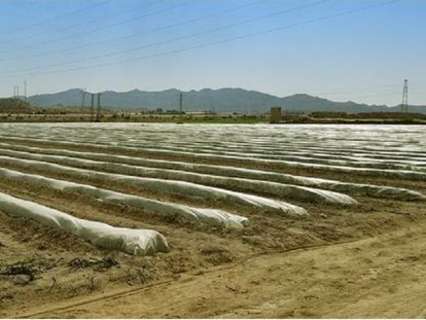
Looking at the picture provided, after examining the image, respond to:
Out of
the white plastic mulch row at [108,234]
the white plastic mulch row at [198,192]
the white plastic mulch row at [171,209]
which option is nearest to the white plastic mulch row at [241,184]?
the white plastic mulch row at [198,192]

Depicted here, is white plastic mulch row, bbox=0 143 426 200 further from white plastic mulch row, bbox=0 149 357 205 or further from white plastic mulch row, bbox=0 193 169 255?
white plastic mulch row, bbox=0 193 169 255

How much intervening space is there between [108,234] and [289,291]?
207 cm

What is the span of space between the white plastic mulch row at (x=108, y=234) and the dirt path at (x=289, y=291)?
0.74 meters

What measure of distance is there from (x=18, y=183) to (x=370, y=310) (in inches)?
301

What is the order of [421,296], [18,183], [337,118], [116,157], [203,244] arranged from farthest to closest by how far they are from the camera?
[337,118] < [116,157] < [18,183] < [203,244] < [421,296]

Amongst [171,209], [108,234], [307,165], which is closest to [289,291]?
[108,234]

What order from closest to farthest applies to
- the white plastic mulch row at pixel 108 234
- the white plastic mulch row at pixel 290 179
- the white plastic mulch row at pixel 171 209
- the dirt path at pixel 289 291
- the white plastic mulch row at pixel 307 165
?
the dirt path at pixel 289 291 → the white plastic mulch row at pixel 108 234 → the white plastic mulch row at pixel 171 209 → the white plastic mulch row at pixel 290 179 → the white plastic mulch row at pixel 307 165

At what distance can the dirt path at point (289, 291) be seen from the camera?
3994 millimetres

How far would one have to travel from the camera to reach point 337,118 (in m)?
50.2

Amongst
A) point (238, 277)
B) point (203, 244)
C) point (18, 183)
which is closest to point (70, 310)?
point (238, 277)

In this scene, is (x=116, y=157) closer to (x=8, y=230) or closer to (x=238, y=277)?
(x=8, y=230)

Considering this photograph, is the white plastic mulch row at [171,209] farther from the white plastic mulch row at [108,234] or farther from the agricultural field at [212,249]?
the white plastic mulch row at [108,234]

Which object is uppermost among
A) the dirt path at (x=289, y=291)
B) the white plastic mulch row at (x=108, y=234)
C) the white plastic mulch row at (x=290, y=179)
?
the white plastic mulch row at (x=290, y=179)

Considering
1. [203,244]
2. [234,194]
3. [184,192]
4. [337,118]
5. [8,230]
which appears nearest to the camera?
[203,244]
